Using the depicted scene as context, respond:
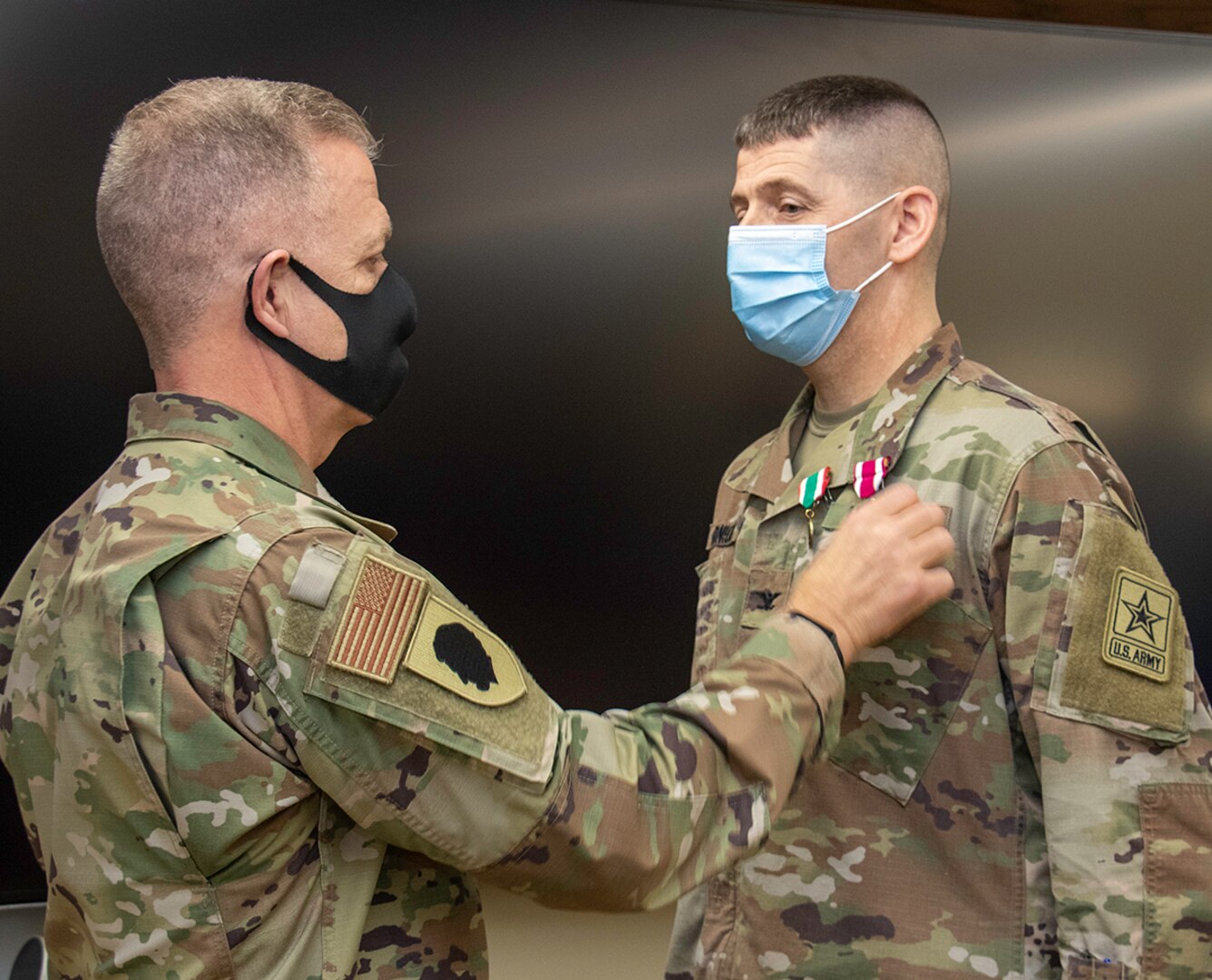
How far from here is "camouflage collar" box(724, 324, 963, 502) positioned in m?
1.47

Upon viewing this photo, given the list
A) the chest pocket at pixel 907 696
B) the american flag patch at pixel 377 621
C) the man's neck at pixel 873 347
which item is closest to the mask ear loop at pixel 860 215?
the man's neck at pixel 873 347

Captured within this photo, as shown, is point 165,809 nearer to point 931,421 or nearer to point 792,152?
point 931,421

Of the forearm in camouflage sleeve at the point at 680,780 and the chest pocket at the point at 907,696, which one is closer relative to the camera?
the forearm in camouflage sleeve at the point at 680,780

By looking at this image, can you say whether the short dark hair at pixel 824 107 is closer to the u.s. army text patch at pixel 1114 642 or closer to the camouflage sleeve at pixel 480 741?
the u.s. army text patch at pixel 1114 642

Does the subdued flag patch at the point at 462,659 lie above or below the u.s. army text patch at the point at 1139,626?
below

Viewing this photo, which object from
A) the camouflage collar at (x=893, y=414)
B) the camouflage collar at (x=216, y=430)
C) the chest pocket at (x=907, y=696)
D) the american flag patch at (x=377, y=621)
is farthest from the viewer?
the camouflage collar at (x=893, y=414)

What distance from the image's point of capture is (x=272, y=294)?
3.92 feet

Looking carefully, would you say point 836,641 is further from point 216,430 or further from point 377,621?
point 216,430

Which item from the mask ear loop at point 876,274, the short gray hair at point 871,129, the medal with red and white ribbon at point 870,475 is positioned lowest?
the medal with red and white ribbon at point 870,475

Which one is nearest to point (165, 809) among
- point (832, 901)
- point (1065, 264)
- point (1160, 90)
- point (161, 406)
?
point (161, 406)

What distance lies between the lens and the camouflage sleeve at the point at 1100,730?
122cm

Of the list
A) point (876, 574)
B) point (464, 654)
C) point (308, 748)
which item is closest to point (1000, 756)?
point (876, 574)

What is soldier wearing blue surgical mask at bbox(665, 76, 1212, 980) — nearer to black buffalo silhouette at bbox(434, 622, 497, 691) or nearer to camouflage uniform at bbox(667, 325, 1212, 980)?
camouflage uniform at bbox(667, 325, 1212, 980)

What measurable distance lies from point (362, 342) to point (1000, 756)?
34.9 inches
